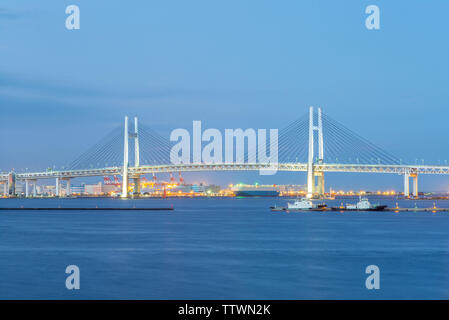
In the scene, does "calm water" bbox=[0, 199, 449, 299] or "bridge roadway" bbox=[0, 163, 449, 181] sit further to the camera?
"bridge roadway" bbox=[0, 163, 449, 181]

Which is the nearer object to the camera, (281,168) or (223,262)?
(223,262)

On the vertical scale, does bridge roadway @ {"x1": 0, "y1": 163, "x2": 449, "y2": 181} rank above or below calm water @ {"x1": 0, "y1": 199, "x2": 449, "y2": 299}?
above

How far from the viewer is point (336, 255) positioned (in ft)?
86.2

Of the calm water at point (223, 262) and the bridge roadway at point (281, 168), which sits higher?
the bridge roadway at point (281, 168)

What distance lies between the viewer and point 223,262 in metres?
23.5

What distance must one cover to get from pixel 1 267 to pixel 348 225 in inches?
1062

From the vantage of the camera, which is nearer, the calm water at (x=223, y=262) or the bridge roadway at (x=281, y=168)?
the calm water at (x=223, y=262)

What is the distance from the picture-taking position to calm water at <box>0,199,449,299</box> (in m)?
17.7

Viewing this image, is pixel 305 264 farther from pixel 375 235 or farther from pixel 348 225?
pixel 348 225

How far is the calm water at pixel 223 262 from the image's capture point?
57.9 ft

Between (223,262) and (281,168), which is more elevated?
(281,168)
